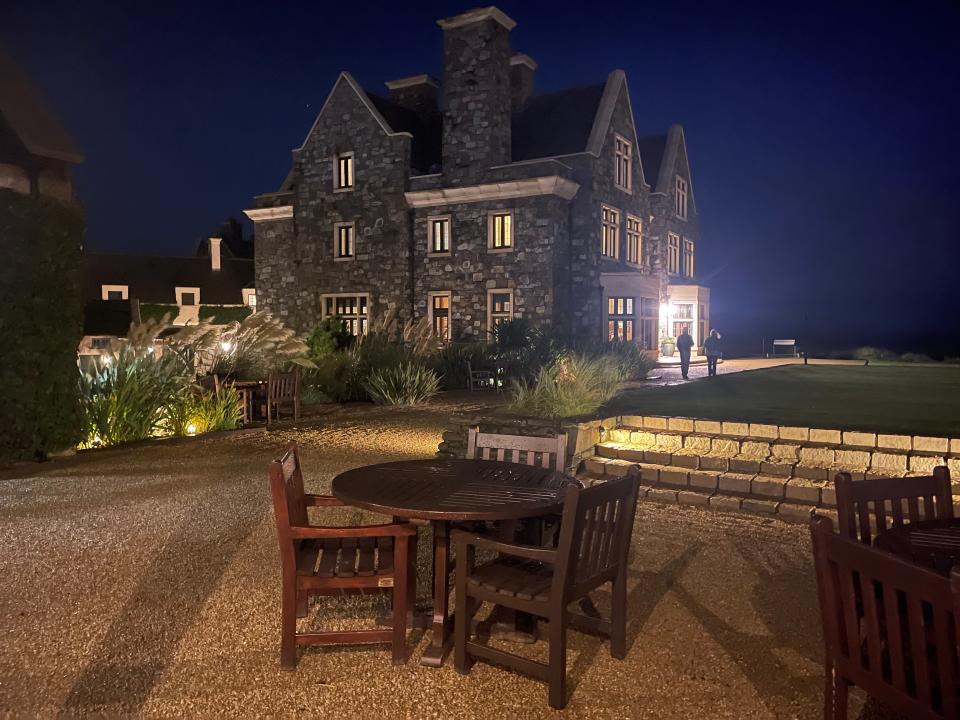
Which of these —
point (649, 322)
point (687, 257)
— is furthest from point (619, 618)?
point (687, 257)

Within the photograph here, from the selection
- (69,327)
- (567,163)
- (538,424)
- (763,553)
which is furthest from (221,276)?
(763,553)

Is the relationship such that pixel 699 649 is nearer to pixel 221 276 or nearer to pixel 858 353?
pixel 858 353

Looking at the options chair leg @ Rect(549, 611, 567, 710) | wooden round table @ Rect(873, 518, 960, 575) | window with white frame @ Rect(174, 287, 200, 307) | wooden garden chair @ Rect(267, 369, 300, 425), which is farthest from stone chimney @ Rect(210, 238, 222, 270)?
wooden round table @ Rect(873, 518, 960, 575)

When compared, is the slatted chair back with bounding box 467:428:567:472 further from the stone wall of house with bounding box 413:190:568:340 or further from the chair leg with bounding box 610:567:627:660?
the stone wall of house with bounding box 413:190:568:340

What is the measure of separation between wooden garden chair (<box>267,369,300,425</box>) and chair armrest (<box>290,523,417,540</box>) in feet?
26.8

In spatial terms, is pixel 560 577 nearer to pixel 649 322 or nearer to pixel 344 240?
pixel 649 322

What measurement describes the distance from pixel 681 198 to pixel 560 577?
Result: 88.7 ft

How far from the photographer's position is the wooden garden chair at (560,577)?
3287 mm

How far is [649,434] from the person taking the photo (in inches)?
323

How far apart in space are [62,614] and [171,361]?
24.1ft

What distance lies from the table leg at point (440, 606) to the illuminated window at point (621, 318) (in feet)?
61.2

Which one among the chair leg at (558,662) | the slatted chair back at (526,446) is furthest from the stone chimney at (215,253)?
the chair leg at (558,662)

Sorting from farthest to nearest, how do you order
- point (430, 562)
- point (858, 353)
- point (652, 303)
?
point (858, 353), point (652, 303), point (430, 562)

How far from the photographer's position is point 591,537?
3471mm
